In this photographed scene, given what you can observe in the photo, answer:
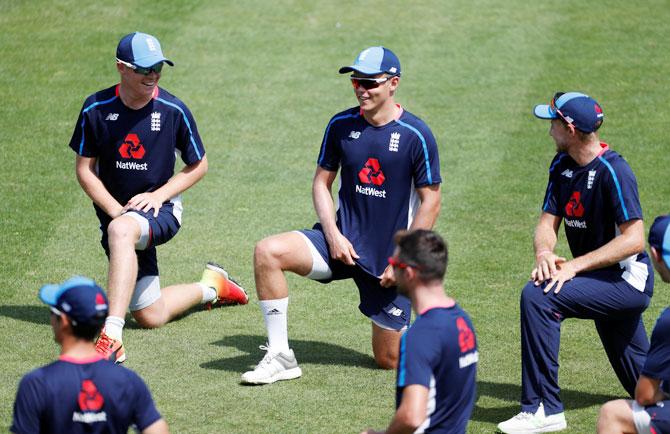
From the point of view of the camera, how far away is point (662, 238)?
5.94m

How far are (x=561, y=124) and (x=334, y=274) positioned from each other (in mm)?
2034

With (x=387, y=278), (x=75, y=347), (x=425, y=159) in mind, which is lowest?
(x=387, y=278)

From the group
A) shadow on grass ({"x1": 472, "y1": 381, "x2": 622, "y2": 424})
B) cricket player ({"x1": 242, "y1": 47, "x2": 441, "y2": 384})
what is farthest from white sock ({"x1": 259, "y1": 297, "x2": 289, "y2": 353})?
shadow on grass ({"x1": 472, "y1": 381, "x2": 622, "y2": 424})

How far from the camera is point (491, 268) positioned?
10789mm

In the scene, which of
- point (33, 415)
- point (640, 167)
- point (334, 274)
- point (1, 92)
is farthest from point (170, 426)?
point (1, 92)

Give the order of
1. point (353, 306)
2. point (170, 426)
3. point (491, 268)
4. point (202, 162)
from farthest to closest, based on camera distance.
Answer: point (491, 268) < point (353, 306) < point (202, 162) < point (170, 426)

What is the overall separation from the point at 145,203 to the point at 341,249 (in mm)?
1642

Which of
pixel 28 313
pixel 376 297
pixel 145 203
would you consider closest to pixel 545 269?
pixel 376 297

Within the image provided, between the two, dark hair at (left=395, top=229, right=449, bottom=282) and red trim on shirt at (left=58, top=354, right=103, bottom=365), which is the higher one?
dark hair at (left=395, top=229, right=449, bottom=282)

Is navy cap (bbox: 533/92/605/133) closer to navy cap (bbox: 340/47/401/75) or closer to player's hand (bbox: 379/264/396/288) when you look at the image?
navy cap (bbox: 340/47/401/75)

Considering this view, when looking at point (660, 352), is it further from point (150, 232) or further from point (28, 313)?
point (28, 313)

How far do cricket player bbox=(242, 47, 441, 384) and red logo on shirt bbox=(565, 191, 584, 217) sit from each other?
1.06 metres

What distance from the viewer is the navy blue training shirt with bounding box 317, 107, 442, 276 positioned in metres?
8.32

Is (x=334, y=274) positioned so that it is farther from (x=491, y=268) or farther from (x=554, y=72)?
(x=554, y=72)
